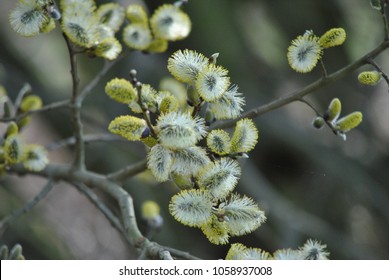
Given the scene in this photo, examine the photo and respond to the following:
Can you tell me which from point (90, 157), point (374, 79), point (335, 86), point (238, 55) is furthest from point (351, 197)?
point (374, 79)

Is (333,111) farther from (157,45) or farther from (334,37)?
(157,45)

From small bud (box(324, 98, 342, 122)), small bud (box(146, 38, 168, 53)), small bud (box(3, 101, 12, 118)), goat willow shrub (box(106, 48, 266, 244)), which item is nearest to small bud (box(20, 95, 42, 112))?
small bud (box(3, 101, 12, 118))

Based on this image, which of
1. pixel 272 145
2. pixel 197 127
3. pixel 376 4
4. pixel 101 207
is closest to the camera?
pixel 197 127

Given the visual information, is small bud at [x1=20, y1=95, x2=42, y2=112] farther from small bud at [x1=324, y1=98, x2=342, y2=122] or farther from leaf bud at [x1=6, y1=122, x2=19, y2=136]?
small bud at [x1=324, y1=98, x2=342, y2=122]

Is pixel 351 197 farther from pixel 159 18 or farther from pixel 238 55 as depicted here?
pixel 159 18

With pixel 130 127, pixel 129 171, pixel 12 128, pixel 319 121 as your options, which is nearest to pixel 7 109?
pixel 12 128
